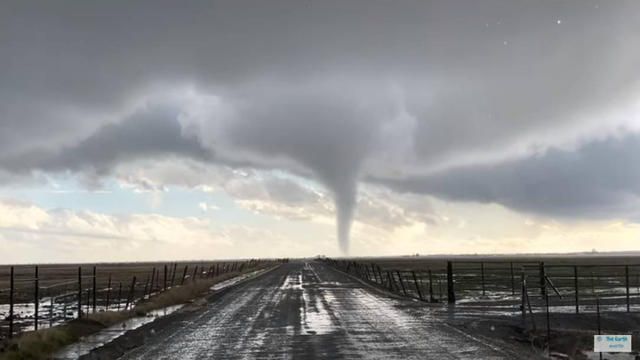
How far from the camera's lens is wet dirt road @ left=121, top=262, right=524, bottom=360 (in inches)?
536

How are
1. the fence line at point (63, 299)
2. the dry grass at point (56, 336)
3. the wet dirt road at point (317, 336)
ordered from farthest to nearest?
the fence line at point (63, 299) < the dry grass at point (56, 336) < the wet dirt road at point (317, 336)

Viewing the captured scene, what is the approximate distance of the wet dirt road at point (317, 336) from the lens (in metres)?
13.6

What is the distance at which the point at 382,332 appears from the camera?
682 inches

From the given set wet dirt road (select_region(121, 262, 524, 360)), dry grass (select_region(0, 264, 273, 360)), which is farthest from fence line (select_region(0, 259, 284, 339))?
wet dirt road (select_region(121, 262, 524, 360))

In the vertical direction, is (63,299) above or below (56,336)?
below

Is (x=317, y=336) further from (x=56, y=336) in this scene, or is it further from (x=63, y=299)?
(x=63, y=299)

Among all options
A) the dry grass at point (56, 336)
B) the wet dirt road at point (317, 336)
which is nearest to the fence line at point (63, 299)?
the dry grass at point (56, 336)

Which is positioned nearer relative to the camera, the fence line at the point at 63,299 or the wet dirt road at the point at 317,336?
the wet dirt road at the point at 317,336

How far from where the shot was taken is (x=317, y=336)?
16.4 meters

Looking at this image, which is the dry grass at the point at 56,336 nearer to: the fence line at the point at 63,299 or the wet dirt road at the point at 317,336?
the fence line at the point at 63,299

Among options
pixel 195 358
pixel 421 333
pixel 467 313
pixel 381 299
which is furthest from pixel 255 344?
pixel 381 299

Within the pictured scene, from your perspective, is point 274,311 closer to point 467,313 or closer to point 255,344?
point 467,313

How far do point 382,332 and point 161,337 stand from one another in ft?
20.1

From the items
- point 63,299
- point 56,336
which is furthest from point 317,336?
point 63,299
